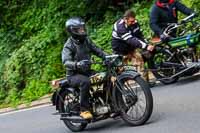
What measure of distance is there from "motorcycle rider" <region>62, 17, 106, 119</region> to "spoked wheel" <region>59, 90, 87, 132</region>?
0.27 m

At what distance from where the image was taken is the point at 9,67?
18.5 metres

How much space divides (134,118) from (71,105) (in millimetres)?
1182

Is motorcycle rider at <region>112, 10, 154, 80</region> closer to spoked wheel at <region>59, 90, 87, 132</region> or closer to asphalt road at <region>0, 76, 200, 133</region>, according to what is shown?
asphalt road at <region>0, 76, 200, 133</region>

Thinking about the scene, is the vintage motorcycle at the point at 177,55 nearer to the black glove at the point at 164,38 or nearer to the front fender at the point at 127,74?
the black glove at the point at 164,38

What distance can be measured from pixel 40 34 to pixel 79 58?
10.2 metres

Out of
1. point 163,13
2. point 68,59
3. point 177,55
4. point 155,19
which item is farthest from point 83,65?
point 163,13

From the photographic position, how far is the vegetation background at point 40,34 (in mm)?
17094

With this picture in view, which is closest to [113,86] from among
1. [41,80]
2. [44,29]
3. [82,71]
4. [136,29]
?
[82,71]

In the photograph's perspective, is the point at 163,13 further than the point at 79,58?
Yes

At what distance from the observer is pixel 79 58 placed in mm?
9984

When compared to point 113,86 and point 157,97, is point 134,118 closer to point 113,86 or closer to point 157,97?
point 113,86

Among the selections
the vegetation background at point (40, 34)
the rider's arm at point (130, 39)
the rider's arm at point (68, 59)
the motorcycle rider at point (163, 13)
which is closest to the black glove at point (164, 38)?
the motorcycle rider at point (163, 13)

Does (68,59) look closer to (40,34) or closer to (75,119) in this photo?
(75,119)

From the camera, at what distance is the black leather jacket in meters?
9.84
